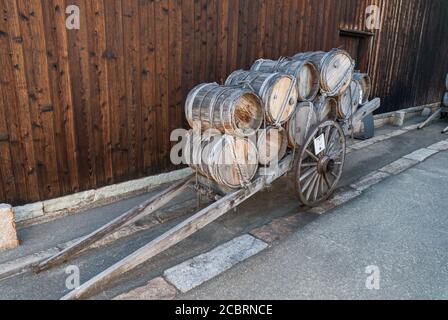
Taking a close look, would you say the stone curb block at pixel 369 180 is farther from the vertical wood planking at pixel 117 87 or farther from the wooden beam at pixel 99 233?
the vertical wood planking at pixel 117 87

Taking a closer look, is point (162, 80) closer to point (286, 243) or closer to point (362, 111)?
point (286, 243)

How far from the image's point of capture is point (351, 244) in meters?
3.70

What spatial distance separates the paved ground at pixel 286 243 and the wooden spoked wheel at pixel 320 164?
29 cm

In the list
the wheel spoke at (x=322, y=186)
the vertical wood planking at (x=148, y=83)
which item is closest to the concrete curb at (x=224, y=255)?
the wheel spoke at (x=322, y=186)

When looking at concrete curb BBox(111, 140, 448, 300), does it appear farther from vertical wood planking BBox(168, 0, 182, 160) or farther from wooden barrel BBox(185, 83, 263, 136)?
vertical wood planking BBox(168, 0, 182, 160)

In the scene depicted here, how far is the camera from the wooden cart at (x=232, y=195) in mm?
2816

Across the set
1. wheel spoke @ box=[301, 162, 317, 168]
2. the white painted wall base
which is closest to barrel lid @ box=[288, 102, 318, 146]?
wheel spoke @ box=[301, 162, 317, 168]

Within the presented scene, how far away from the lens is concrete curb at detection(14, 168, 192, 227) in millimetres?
4047

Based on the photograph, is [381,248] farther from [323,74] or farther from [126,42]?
[126,42]

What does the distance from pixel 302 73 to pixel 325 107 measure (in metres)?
0.72

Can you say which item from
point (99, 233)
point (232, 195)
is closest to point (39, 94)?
point (99, 233)

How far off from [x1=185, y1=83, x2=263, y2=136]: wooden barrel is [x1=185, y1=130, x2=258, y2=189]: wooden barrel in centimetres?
11
